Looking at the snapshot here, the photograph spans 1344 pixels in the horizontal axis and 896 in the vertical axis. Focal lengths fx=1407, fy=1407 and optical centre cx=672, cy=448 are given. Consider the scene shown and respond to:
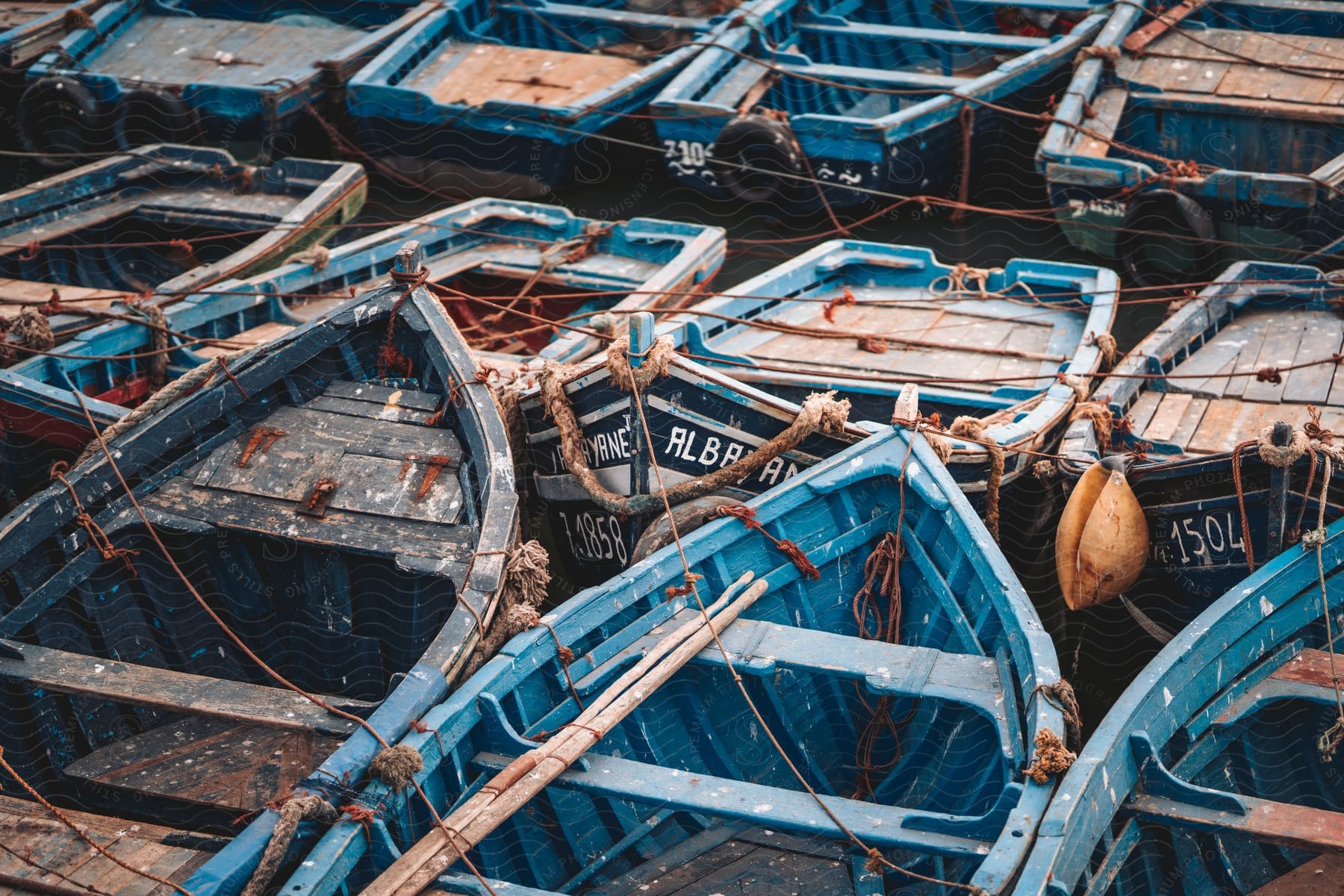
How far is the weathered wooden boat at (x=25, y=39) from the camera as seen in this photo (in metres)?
11.0

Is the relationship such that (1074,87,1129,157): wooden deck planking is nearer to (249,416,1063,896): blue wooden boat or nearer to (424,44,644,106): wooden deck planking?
(424,44,644,106): wooden deck planking

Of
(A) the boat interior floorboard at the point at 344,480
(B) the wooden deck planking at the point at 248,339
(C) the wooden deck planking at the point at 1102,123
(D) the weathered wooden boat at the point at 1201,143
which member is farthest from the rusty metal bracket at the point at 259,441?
(C) the wooden deck planking at the point at 1102,123

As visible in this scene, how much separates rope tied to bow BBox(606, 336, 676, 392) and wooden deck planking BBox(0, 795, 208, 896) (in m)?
2.39

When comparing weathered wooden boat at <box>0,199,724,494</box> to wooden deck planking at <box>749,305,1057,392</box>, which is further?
wooden deck planking at <box>749,305,1057,392</box>

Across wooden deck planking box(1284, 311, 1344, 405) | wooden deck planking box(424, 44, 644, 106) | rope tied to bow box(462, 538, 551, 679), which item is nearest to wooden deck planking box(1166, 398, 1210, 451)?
wooden deck planking box(1284, 311, 1344, 405)

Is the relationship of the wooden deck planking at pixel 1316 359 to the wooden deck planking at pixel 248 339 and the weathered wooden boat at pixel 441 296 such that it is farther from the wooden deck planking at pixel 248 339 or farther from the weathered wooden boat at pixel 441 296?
the wooden deck planking at pixel 248 339

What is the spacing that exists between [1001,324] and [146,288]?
5.25 m

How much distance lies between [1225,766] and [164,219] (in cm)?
701

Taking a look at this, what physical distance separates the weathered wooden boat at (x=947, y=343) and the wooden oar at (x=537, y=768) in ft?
4.67

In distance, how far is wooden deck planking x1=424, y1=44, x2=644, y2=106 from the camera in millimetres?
10234

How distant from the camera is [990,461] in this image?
6.12 m

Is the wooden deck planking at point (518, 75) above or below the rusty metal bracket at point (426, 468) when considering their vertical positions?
above

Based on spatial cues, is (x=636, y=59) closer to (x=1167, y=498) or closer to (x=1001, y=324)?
(x=1001, y=324)

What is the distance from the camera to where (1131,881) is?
15.3 feet
